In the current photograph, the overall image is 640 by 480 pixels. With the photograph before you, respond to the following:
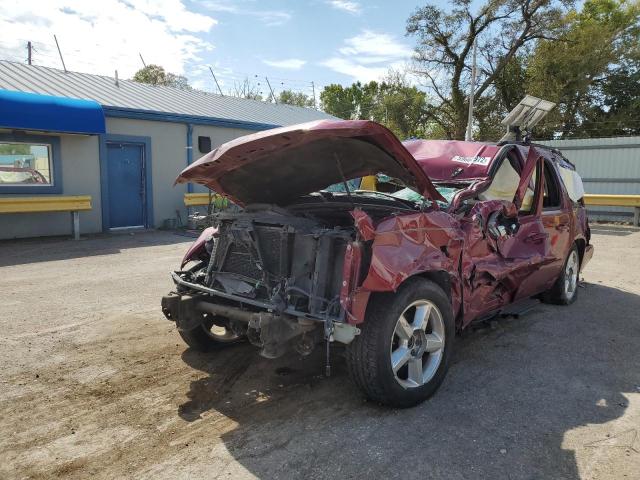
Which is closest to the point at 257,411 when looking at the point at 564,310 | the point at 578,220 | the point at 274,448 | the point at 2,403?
the point at 274,448

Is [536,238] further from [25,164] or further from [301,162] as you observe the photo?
[25,164]

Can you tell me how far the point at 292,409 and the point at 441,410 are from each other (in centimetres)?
101

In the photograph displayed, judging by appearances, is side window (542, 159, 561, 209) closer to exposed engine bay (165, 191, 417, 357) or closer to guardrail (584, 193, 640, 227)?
exposed engine bay (165, 191, 417, 357)

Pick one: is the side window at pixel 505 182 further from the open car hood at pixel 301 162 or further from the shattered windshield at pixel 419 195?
the open car hood at pixel 301 162

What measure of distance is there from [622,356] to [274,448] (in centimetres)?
341

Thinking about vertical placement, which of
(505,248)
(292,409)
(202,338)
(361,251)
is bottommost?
(292,409)

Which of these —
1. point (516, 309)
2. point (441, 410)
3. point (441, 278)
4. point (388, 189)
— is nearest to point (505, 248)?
point (516, 309)

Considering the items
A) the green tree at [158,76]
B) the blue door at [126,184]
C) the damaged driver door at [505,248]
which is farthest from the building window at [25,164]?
the green tree at [158,76]

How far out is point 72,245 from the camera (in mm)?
10906

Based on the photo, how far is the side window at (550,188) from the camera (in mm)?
5770

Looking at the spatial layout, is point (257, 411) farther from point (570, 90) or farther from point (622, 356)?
point (570, 90)

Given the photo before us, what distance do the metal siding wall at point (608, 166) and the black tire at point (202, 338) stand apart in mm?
16183

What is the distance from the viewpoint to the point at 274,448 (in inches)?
119

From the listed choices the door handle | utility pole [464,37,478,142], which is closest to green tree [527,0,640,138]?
utility pole [464,37,478,142]
